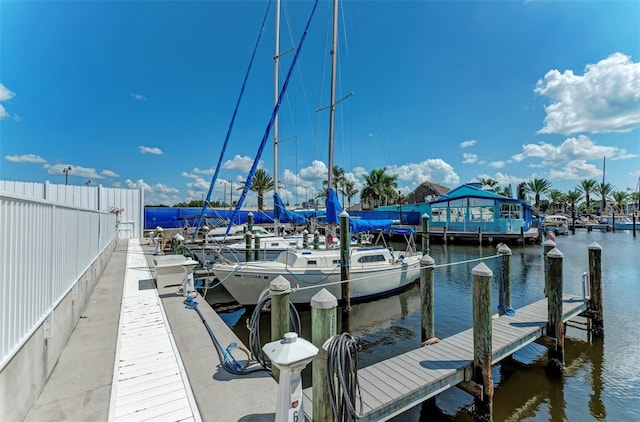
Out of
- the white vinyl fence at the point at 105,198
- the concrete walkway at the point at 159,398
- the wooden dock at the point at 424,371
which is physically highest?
the white vinyl fence at the point at 105,198

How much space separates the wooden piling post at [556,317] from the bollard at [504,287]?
94 centimetres

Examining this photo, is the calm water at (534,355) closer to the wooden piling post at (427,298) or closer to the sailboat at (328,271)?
the sailboat at (328,271)

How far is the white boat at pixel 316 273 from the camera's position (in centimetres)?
1002

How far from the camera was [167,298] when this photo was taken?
733cm

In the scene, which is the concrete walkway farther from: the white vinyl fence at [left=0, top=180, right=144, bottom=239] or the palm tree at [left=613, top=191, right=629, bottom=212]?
the palm tree at [left=613, top=191, right=629, bottom=212]

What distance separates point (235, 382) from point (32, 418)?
191cm

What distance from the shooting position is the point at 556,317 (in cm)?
660

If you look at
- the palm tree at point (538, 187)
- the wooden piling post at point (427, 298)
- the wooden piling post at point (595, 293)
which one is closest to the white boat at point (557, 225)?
the palm tree at point (538, 187)

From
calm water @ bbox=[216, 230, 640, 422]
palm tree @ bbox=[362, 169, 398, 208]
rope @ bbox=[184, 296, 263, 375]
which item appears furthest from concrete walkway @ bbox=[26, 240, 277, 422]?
palm tree @ bbox=[362, 169, 398, 208]

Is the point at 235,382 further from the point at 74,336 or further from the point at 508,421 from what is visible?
the point at 508,421

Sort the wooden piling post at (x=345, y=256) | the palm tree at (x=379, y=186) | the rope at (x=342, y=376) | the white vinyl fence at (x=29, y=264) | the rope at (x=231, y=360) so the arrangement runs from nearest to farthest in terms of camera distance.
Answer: the white vinyl fence at (x=29, y=264) < the rope at (x=342, y=376) < the rope at (x=231, y=360) < the wooden piling post at (x=345, y=256) < the palm tree at (x=379, y=186)

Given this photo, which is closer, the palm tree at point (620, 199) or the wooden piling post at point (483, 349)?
the wooden piling post at point (483, 349)

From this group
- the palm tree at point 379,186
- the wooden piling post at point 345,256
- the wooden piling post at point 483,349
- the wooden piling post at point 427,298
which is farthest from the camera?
the palm tree at point 379,186

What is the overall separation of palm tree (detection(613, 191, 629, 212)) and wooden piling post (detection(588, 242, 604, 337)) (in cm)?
9020
